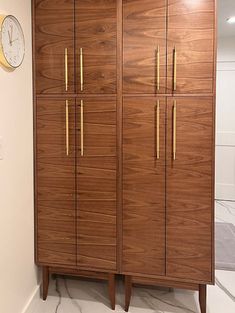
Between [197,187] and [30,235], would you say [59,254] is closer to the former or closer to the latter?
[30,235]

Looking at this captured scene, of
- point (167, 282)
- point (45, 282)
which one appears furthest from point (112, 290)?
point (45, 282)

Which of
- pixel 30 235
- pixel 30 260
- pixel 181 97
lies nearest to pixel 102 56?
pixel 181 97

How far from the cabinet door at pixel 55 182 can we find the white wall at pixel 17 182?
0.23 feet

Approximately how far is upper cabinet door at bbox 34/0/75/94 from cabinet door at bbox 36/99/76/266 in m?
0.13

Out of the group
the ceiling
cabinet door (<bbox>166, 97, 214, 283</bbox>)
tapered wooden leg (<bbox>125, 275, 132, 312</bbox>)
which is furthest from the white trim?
tapered wooden leg (<bbox>125, 275, 132, 312</bbox>)

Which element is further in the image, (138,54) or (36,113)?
(36,113)

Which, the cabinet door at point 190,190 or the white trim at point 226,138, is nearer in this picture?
the cabinet door at point 190,190

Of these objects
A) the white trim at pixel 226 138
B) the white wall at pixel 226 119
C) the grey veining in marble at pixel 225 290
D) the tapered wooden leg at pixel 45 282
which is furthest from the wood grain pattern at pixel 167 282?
the white trim at pixel 226 138

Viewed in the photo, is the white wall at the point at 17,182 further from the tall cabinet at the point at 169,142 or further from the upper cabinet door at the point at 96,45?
the tall cabinet at the point at 169,142

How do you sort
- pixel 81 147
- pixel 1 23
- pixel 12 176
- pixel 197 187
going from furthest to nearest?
1. pixel 81 147
2. pixel 197 187
3. pixel 12 176
4. pixel 1 23

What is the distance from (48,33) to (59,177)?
38.9 inches

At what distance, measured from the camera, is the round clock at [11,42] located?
5.48ft

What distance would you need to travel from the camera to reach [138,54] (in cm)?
198

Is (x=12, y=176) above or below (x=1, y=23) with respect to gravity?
below
